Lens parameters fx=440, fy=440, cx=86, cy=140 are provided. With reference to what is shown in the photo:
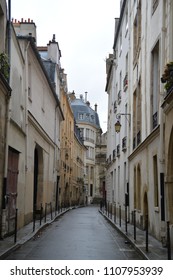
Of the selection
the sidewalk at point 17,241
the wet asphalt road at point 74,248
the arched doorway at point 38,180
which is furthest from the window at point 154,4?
the arched doorway at point 38,180

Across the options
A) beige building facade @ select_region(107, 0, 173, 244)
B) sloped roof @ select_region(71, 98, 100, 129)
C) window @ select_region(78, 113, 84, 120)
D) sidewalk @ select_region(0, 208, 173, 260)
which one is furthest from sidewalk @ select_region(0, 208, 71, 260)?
window @ select_region(78, 113, 84, 120)

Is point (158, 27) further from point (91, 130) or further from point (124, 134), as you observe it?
point (91, 130)

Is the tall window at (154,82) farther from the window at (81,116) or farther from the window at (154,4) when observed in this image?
the window at (81,116)

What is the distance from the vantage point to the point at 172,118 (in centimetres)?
1083

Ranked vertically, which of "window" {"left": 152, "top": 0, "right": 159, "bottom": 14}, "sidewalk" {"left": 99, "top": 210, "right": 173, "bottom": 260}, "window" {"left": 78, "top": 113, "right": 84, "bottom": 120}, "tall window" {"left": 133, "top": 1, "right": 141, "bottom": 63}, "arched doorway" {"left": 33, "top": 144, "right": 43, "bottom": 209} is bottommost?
"sidewalk" {"left": 99, "top": 210, "right": 173, "bottom": 260}

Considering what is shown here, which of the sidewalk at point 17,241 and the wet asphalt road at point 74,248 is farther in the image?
the sidewalk at point 17,241

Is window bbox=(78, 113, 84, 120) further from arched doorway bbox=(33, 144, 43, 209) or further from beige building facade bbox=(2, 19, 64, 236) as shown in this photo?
arched doorway bbox=(33, 144, 43, 209)

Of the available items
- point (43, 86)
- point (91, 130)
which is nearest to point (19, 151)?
point (43, 86)

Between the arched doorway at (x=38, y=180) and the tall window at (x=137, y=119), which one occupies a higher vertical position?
the tall window at (x=137, y=119)

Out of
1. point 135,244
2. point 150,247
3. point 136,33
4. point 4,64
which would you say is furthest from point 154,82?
point 136,33

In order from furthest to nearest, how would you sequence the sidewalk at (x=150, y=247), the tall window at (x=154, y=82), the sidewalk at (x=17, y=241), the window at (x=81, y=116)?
the window at (x=81, y=116)
the tall window at (x=154, y=82)
the sidewalk at (x=17, y=241)
the sidewalk at (x=150, y=247)

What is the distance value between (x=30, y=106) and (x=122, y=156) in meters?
7.59

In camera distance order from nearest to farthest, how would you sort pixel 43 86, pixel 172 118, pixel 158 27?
pixel 172 118, pixel 158 27, pixel 43 86

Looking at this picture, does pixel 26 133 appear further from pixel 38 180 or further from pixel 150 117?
pixel 38 180
